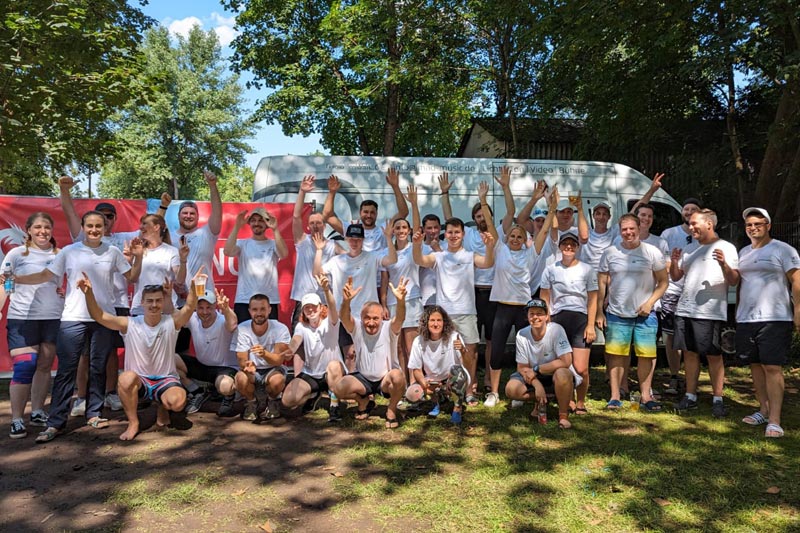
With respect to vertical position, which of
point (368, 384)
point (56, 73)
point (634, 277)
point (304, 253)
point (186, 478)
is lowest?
point (186, 478)

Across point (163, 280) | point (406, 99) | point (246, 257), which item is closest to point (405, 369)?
point (246, 257)

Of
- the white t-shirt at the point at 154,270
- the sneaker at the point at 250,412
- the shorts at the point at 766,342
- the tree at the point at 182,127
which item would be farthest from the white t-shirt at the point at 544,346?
the tree at the point at 182,127

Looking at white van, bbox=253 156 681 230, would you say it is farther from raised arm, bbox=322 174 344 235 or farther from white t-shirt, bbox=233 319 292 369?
white t-shirt, bbox=233 319 292 369

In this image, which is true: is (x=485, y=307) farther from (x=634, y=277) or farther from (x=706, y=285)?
(x=706, y=285)

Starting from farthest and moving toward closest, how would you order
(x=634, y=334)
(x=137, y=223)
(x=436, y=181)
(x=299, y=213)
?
(x=436, y=181)
(x=137, y=223)
(x=299, y=213)
(x=634, y=334)

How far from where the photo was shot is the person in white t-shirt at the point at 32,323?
16.4 ft

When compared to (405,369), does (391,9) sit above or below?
above

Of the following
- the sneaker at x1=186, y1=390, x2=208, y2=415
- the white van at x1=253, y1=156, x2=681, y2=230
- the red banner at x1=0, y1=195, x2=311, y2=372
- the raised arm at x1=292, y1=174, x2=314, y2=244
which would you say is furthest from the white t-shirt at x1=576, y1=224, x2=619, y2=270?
the sneaker at x1=186, y1=390, x2=208, y2=415

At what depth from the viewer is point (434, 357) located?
17.9ft

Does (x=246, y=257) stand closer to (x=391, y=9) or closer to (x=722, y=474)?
(x=722, y=474)

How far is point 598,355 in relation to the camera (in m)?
8.30

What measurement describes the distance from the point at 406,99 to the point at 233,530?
65.0 feet

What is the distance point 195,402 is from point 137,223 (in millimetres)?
2736

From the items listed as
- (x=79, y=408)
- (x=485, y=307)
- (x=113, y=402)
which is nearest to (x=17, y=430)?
(x=79, y=408)
